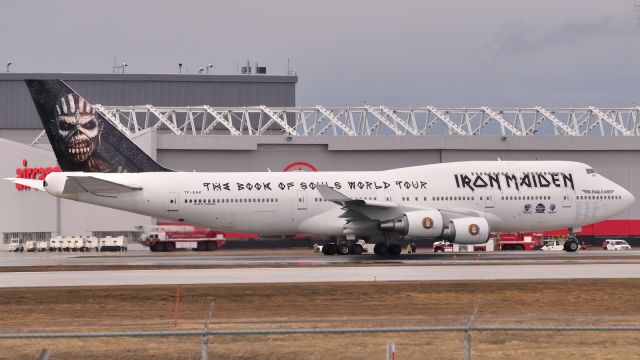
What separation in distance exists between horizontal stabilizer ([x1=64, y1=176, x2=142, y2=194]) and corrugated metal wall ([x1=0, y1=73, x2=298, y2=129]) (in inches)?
2958

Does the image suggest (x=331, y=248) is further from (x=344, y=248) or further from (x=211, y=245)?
(x=211, y=245)

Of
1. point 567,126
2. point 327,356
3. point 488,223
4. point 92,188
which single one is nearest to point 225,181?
point 92,188

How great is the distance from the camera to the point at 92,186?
5522 centimetres

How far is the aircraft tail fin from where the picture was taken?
58.0 metres

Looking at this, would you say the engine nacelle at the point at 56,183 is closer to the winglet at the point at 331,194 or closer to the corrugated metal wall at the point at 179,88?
the winglet at the point at 331,194

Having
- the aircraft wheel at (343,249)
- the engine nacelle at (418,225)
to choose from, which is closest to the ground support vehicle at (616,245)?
the aircraft wheel at (343,249)

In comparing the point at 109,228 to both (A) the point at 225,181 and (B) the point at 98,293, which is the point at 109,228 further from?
(B) the point at 98,293

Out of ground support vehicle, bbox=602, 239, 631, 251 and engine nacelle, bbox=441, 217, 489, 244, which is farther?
ground support vehicle, bbox=602, 239, 631, 251

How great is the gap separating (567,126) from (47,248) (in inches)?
2122

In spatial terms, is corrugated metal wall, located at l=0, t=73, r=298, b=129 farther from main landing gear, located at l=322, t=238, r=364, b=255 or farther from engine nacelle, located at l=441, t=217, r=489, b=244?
engine nacelle, located at l=441, t=217, r=489, b=244

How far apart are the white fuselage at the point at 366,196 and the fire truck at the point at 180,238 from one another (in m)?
19.2

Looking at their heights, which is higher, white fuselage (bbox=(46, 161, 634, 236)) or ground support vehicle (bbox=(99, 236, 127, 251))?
white fuselage (bbox=(46, 161, 634, 236))

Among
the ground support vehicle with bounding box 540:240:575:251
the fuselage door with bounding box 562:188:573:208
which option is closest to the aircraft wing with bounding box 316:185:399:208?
the fuselage door with bounding box 562:188:573:208

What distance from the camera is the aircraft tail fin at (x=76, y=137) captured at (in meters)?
58.0
